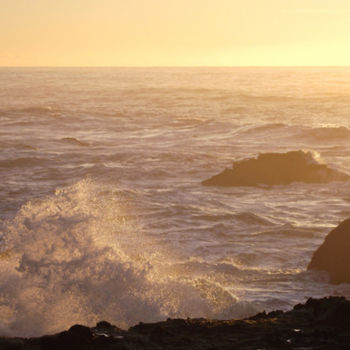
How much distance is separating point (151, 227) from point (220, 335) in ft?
26.3

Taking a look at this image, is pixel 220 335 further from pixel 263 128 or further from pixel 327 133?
pixel 263 128

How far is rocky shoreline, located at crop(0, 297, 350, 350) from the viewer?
5.91 m

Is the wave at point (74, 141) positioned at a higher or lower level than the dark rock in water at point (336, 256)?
lower

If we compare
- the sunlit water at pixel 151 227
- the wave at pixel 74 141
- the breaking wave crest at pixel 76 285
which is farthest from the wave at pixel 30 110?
the breaking wave crest at pixel 76 285

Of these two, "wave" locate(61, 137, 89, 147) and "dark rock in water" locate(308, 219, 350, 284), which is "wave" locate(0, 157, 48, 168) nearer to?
A: "wave" locate(61, 137, 89, 147)

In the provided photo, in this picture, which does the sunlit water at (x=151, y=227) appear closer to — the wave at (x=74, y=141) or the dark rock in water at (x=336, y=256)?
the wave at (x=74, y=141)

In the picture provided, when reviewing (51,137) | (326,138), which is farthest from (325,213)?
(51,137)

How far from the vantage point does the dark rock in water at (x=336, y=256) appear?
9930 millimetres

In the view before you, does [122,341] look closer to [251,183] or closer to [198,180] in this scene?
[251,183]

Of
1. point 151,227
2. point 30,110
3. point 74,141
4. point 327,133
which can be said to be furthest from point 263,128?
point 30,110

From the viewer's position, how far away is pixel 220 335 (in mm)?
6340

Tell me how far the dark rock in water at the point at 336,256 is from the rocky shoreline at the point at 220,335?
9.99ft

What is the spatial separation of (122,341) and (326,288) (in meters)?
4.56

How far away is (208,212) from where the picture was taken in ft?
51.4
